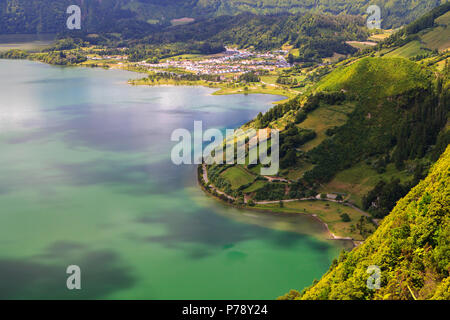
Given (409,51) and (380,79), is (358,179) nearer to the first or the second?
(380,79)

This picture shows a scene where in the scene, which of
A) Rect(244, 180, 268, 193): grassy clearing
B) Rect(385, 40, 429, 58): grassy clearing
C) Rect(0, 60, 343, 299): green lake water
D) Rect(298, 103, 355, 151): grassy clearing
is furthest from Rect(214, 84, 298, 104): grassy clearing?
Rect(244, 180, 268, 193): grassy clearing

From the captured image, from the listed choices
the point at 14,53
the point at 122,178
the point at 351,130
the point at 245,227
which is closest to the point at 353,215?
the point at 245,227

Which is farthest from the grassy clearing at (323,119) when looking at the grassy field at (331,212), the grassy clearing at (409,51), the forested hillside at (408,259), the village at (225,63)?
the village at (225,63)

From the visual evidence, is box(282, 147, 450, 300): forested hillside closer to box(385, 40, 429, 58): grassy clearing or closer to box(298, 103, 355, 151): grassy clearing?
A: box(298, 103, 355, 151): grassy clearing

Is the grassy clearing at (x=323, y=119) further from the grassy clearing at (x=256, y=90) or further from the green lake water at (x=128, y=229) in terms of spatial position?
the grassy clearing at (x=256, y=90)

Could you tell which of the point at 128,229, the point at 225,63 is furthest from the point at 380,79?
the point at 225,63

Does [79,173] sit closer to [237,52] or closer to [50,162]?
[50,162]

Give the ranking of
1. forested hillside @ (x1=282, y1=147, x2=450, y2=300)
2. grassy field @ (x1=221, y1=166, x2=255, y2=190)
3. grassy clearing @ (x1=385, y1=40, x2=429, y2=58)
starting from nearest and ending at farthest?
forested hillside @ (x1=282, y1=147, x2=450, y2=300), grassy field @ (x1=221, y1=166, x2=255, y2=190), grassy clearing @ (x1=385, y1=40, x2=429, y2=58)
